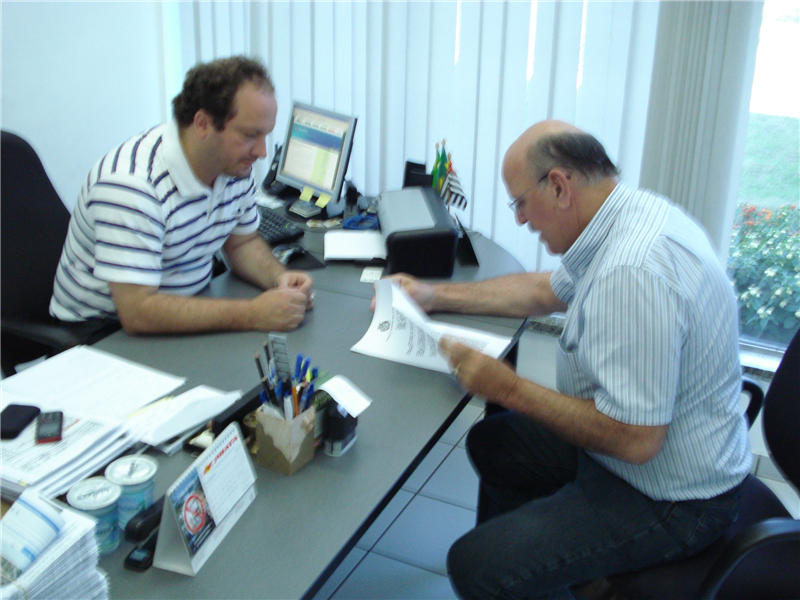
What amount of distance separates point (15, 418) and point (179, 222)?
0.76m

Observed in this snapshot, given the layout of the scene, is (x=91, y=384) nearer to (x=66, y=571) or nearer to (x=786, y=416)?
(x=66, y=571)

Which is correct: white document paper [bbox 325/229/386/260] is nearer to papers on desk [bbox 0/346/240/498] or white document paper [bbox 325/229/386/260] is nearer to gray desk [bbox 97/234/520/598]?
gray desk [bbox 97/234/520/598]

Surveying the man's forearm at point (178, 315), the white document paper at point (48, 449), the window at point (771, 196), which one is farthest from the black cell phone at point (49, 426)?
the window at point (771, 196)

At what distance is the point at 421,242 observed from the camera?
1941 mm

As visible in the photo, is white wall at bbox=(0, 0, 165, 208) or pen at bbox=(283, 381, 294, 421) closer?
pen at bbox=(283, 381, 294, 421)

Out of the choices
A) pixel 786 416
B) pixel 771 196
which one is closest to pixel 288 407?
pixel 786 416

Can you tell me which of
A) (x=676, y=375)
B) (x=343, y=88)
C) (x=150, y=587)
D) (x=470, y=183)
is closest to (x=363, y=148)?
(x=343, y=88)

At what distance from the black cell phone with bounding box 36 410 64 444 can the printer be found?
3.49 ft

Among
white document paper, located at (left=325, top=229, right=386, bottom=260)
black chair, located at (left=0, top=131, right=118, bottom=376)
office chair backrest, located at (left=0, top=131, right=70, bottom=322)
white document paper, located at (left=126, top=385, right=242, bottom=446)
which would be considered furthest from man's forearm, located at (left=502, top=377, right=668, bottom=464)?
office chair backrest, located at (left=0, top=131, right=70, bottom=322)

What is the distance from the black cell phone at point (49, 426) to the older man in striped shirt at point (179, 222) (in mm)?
497

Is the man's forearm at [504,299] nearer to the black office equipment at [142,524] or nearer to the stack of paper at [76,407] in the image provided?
the stack of paper at [76,407]

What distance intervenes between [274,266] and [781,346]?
206 centimetres

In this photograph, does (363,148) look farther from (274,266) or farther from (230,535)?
(230,535)

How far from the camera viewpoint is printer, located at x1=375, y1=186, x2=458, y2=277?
6.34ft
